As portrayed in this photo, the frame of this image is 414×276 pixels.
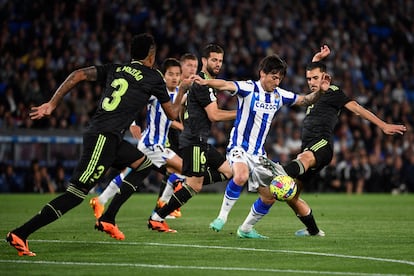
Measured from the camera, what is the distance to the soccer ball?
10273 mm

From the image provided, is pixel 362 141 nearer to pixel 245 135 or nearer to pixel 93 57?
pixel 93 57

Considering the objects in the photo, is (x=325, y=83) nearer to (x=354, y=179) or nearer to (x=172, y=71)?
(x=172, y=71)

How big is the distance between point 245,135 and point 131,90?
6.12 ft

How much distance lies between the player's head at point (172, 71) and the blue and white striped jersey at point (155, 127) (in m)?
0.18

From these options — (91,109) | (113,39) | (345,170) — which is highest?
(113,39)

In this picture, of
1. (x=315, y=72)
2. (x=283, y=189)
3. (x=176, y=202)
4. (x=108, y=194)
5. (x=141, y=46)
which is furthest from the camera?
(x=108, y=194)

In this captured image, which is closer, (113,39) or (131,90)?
(131,90)

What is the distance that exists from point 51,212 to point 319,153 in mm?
4342

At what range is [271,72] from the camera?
1083cm

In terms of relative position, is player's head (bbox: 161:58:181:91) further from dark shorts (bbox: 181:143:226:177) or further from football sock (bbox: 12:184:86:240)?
football sock (bbox: 12:184:86:240)

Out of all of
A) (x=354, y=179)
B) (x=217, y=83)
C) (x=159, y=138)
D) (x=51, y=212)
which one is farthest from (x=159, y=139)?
(x=354, y=179)

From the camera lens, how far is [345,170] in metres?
27.8

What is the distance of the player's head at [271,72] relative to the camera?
1081 centimetres

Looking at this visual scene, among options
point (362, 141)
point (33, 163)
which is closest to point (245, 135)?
point (33, 163)
